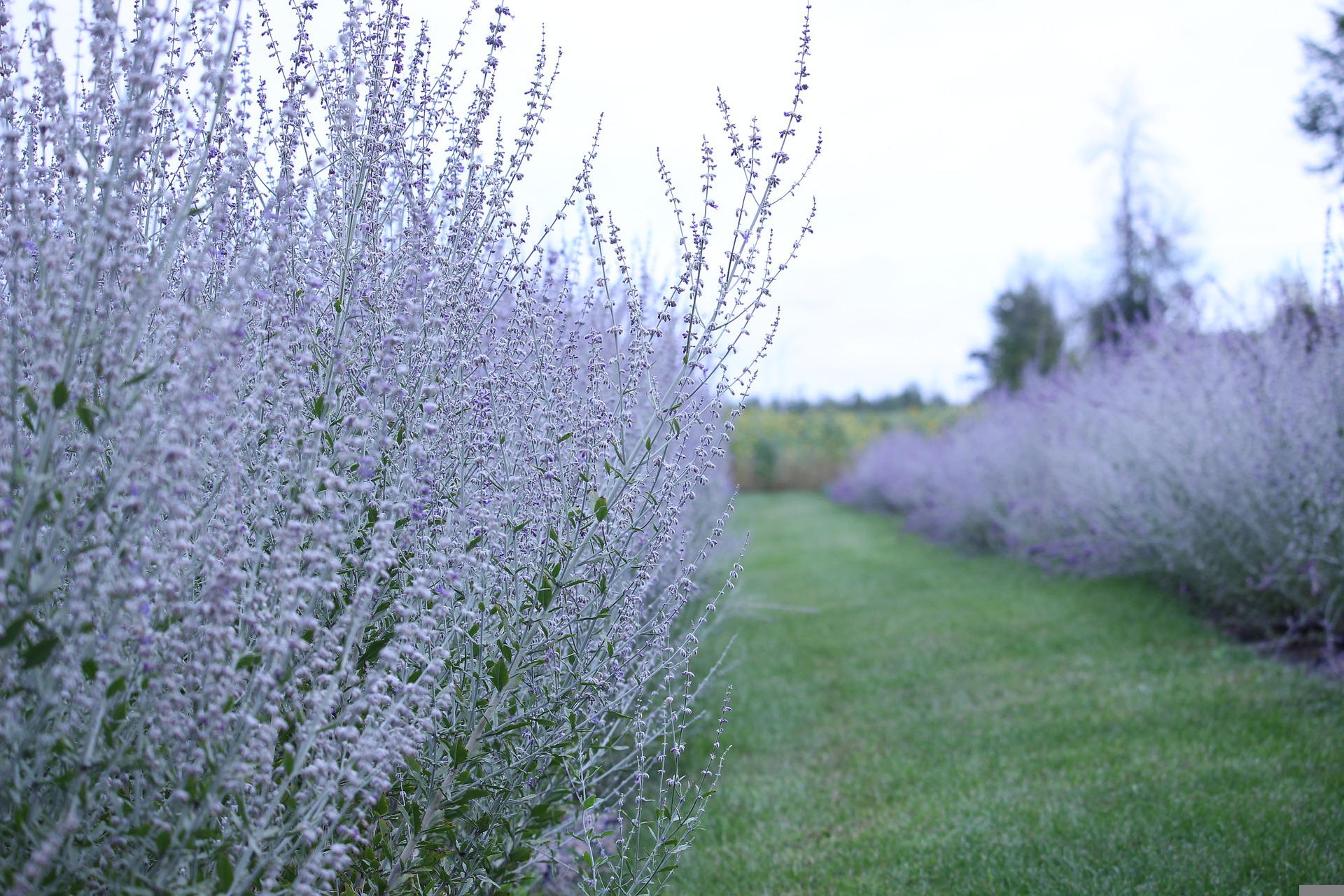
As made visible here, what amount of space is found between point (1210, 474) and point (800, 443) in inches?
890

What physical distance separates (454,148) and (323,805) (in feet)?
5.53

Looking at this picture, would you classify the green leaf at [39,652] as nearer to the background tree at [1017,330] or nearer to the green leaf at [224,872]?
the green leaf at [224,872]

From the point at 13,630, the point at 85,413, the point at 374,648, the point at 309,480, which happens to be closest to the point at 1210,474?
the point at 374,648

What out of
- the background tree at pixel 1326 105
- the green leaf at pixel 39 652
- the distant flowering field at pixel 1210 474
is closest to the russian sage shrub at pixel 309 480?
the green leaf at pixel 39 652

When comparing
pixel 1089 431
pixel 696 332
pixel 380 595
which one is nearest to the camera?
pixel 380 595

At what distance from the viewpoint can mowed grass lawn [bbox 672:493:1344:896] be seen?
11.2ft

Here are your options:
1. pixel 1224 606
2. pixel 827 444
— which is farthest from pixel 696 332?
pixel 827 444

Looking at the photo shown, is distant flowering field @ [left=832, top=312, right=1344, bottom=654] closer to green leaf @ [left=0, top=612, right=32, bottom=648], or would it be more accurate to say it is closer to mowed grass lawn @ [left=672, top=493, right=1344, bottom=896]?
mowed grass lawn @ [left=672, top=493, right=1344, bottom=896]

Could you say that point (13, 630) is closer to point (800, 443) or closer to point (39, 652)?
point (39, 652)

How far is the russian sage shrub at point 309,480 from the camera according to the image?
1475 mm

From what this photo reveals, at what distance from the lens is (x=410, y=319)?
5.75ft

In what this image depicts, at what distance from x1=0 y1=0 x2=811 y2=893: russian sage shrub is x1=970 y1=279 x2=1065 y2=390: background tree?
26.8 m

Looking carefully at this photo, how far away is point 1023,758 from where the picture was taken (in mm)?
4668

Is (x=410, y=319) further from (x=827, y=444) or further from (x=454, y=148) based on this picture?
(x=827, y=444)
